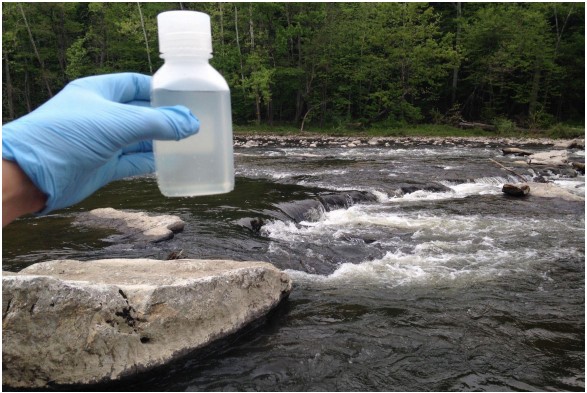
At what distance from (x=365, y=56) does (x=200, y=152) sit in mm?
37053

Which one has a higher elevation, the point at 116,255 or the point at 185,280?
the point at 185,280

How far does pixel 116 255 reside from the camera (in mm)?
7434

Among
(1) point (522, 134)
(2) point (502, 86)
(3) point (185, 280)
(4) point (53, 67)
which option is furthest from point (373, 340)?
(4) point (53, 67)

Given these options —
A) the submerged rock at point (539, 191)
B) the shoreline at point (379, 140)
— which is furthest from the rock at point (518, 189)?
the shoreline at point (379, 140)

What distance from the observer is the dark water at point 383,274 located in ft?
14.6

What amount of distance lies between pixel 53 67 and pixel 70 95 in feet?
164

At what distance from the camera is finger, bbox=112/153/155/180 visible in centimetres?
258

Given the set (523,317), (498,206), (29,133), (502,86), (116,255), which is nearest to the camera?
(29,133)

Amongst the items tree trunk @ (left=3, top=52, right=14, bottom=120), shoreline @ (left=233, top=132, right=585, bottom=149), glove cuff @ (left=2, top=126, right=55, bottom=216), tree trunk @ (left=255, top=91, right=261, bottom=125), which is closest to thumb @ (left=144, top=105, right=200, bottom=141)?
glove cuff @ (left=2, top=126, right=55, bottom=216)

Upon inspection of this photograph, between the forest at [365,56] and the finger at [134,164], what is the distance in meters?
33.4

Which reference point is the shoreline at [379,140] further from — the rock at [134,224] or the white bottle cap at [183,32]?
the white bottle cap at [183,32]

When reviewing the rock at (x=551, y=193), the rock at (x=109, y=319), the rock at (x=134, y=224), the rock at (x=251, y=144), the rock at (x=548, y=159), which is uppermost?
the rock at (x=109, y=319)

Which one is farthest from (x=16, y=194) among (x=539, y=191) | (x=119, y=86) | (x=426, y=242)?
(x=539, y=191)

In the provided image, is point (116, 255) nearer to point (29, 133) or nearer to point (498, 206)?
point (29, 133)
